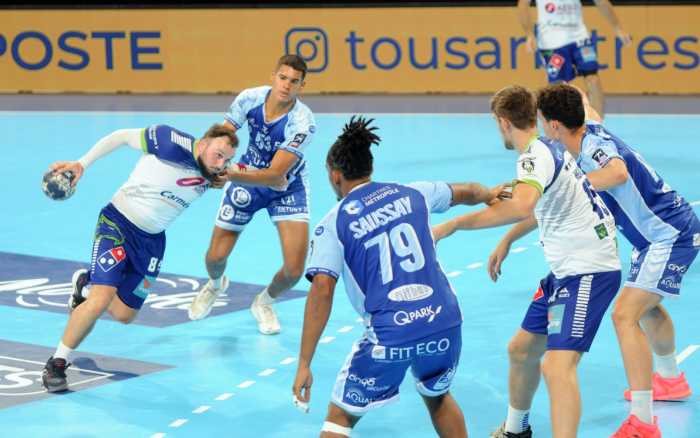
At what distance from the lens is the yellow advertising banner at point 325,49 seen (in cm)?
2131

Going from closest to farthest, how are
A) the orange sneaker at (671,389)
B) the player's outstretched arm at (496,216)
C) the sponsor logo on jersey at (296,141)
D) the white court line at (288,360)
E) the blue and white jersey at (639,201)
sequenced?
the player's outstretched arm at (496,216) → the blue and white jersey at (639,201) → the orange sneaker at (671,389) → the white court line at (288,360) → the sponsor logo on jersey at (296,141)

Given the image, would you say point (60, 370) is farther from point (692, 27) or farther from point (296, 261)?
point (692, 27)

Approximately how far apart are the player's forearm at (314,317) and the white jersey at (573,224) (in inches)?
51.5

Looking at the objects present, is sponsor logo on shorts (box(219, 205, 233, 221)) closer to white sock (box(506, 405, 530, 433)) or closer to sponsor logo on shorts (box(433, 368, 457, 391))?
white sock (box(506, 405, 530, 433))

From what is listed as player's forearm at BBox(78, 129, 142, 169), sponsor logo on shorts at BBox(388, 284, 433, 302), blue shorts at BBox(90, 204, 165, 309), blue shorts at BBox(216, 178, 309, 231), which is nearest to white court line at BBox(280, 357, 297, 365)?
blue shorts at BBox(90, 204, 165, 309)

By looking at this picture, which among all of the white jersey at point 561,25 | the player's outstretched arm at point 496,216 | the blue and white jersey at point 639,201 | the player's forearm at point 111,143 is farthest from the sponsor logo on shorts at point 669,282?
the white jersey at point 561,25

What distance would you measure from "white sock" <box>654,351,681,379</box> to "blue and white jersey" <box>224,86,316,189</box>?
9.74 ft

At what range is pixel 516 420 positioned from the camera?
21.3ft

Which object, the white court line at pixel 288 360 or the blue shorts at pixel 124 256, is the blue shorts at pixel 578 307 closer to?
the white court line at pixel 288 360

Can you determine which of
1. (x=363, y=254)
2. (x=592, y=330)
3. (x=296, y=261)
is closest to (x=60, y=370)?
(x=296, y=261)

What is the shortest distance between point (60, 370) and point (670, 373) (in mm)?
3629

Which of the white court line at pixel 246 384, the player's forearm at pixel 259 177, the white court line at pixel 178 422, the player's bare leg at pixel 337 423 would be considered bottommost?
the white court line at pixel 178 422

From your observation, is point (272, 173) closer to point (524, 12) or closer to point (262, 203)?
point (262, 203)

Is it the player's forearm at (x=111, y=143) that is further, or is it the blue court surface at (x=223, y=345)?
the player's forearm at (x=111, y=143)
